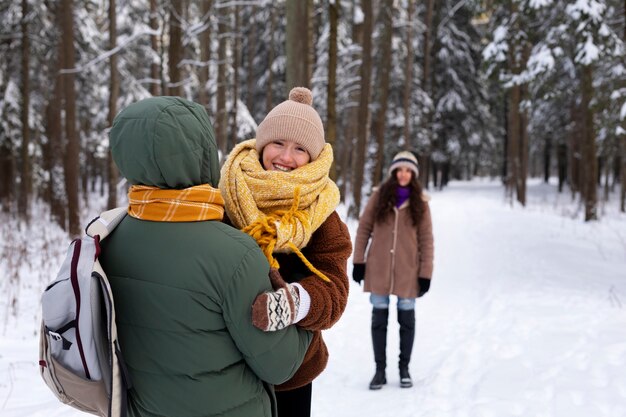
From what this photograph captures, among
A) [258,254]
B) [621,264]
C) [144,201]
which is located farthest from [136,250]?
[621,264]

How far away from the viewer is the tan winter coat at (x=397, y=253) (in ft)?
16.0

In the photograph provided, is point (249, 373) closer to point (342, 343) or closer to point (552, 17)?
point (342, 343)

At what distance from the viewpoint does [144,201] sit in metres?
1.64

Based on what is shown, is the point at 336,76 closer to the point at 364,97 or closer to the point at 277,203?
the point at 364,97

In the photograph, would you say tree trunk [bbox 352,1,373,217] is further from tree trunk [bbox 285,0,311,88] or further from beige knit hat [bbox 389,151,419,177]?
beige knit hat [bbox 389,151,419,177]

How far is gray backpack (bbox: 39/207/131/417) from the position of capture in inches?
60.1

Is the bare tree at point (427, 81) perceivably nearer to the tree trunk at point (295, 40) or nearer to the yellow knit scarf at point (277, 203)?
the tree trunk at point (295, 40)

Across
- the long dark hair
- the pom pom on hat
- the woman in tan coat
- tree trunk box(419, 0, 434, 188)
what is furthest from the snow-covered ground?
tree trunk box(419, 0, 434, 188)

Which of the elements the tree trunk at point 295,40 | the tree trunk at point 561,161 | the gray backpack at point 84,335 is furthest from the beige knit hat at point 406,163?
the tree trunk at point 561,161

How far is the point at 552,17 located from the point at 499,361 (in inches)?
459

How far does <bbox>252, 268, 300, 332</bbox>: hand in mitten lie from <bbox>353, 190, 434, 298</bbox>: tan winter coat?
3233mm

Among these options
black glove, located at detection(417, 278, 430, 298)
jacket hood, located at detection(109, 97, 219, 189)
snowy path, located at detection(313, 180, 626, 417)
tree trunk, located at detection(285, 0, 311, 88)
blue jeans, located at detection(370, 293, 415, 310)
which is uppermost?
tree trunk, located at detection(285, 0, 311, 88)

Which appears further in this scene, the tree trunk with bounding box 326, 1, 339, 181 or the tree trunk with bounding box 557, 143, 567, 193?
the tree trunk with bounding box 557, 143, 567, 193

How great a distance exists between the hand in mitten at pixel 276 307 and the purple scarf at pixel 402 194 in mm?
3460
